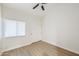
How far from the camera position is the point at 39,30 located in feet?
13.4

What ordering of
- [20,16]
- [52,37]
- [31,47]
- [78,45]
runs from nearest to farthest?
[78,45] < [31,47] < [20,16] < [52,37]

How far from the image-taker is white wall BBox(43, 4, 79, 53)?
3.37 meters

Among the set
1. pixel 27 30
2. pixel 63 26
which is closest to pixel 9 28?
pixel 27 30

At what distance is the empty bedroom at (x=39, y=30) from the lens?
334 centimetres

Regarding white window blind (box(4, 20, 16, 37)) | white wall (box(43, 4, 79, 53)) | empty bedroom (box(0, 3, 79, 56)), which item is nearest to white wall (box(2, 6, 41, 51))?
empty bedroom (box(0, 3, 79, 56))

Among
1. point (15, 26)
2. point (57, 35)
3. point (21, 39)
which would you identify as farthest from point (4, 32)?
point (57, 35)

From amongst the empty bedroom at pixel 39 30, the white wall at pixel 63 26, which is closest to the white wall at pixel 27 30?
the empty bedroom at pixel 39 30

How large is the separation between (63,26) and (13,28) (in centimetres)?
243

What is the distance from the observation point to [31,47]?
3719mm

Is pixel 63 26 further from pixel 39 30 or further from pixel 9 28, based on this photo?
pixel 9 28

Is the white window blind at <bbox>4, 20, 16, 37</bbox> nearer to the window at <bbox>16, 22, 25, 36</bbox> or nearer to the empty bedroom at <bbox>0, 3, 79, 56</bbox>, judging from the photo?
the empty bedroom at <bbox>0, 3, 79, 56</bbox>

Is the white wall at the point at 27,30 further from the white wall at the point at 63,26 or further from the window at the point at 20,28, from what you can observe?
the white wall at the point at 63,26

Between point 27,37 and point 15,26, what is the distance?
87 cm

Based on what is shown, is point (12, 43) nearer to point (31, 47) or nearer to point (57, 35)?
point (31, 47)
